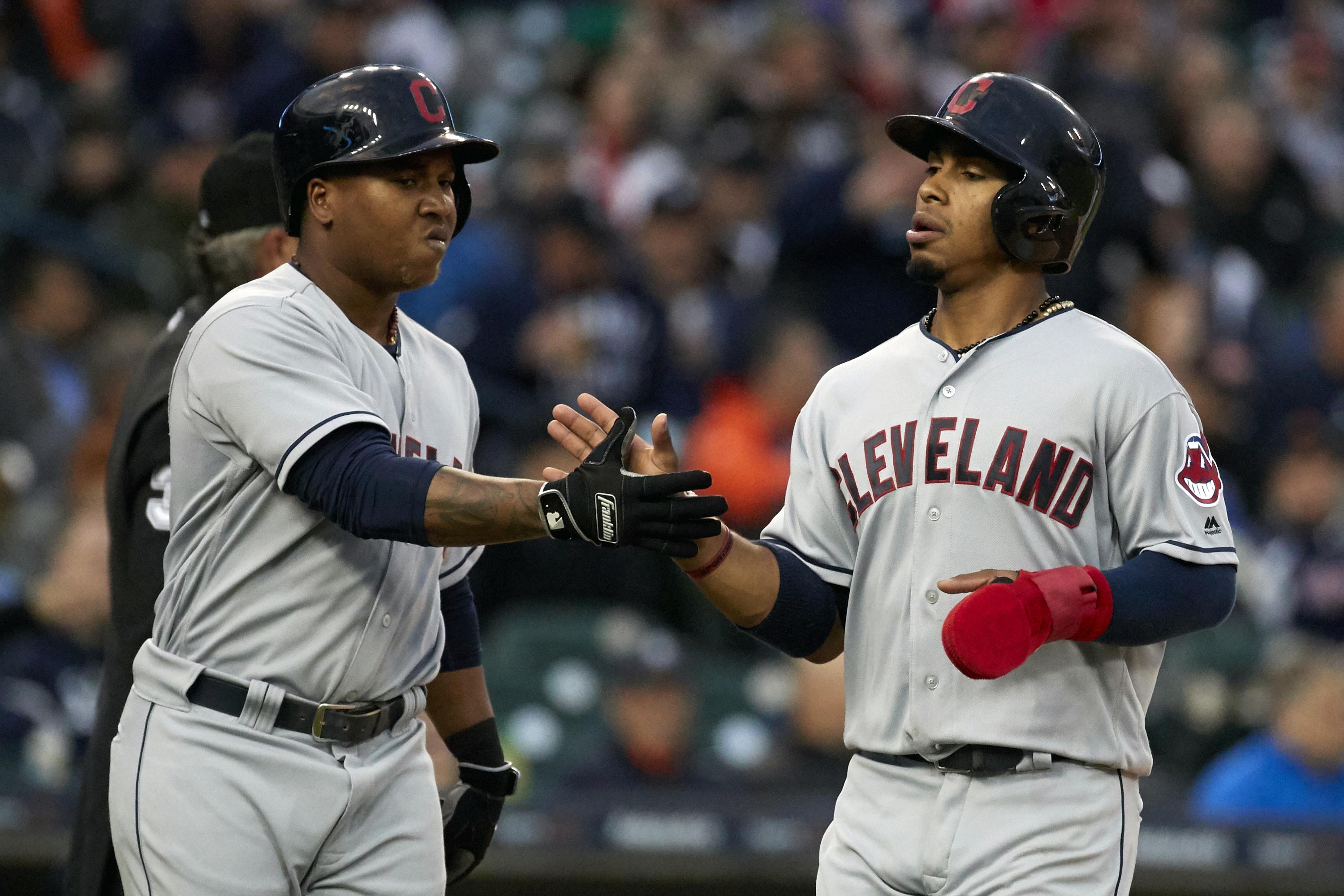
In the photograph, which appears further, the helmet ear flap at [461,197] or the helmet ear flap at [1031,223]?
the helmet ear flap at [461,197]

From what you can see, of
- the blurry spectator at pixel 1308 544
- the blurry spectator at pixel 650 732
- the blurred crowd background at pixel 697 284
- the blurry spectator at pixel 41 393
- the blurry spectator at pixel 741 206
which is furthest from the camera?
the blurry spectator at pixel 741 206

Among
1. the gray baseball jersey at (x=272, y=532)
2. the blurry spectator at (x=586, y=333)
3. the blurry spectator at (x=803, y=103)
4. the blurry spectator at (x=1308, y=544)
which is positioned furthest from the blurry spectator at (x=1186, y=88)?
the gray baseball jersey at (x=272, y=532)

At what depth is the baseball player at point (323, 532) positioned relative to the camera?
2.73 metres

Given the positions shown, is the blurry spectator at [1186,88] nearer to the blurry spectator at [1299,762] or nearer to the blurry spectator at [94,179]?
the blurry spectator at [1299,762]

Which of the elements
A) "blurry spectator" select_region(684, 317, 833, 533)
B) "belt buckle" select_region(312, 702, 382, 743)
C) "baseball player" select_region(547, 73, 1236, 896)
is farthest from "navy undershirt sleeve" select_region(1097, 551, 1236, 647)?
Answer: "blurry spectator" select_region(684, 317, 833, 533)

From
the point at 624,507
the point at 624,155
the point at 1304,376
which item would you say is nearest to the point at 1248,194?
the point at 1304,376

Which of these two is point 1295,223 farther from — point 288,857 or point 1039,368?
point 288,857

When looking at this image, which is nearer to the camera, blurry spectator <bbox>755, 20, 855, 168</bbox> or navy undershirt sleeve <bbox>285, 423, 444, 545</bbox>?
navy undershirt sleeve <bbox>285, 423, 444, 545</bbox>

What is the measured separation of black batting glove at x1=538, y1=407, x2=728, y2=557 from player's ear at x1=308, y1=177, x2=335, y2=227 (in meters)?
0.73

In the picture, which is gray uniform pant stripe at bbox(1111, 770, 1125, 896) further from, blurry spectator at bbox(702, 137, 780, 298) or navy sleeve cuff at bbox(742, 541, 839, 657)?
blurry spectator at bbox(702, 137, 780, 298)

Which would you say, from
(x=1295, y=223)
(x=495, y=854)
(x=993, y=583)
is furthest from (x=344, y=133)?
(x=1295, y=223)

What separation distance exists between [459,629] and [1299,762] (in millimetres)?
3525

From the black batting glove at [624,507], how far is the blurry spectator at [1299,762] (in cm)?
367

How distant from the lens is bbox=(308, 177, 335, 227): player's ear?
3061 mm
